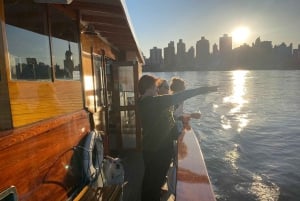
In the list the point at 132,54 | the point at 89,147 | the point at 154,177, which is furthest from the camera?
the point at 132,54

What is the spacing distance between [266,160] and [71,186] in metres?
10.5

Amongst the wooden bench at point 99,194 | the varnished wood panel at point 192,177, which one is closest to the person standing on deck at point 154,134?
the varnished wood panel at point 192,177

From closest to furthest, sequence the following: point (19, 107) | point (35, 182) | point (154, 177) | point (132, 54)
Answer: point (19, 107) < point (35, 182) < point (154, 177) < point (132, 54)

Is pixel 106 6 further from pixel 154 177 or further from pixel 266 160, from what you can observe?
pixel 266 160

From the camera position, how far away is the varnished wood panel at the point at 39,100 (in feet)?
7.95

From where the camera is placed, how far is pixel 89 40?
5168 millimetres

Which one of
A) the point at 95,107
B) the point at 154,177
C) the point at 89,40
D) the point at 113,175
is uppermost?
the point at 89,40

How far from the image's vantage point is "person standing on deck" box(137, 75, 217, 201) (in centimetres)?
285

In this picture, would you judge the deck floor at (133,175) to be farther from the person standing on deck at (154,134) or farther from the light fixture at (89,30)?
the light fixture at (89,30)

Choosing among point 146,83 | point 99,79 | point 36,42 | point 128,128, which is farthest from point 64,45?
point 128,128

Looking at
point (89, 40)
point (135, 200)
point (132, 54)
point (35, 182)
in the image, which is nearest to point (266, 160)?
point (132, 54)

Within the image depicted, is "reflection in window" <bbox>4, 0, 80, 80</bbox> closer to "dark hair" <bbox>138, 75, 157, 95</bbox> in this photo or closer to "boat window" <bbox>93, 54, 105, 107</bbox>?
"dark hair" <bbox>138, 75, 157, 95</bbox>

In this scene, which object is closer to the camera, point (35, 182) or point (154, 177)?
point (35, 182)

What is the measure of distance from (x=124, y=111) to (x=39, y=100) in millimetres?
4558
